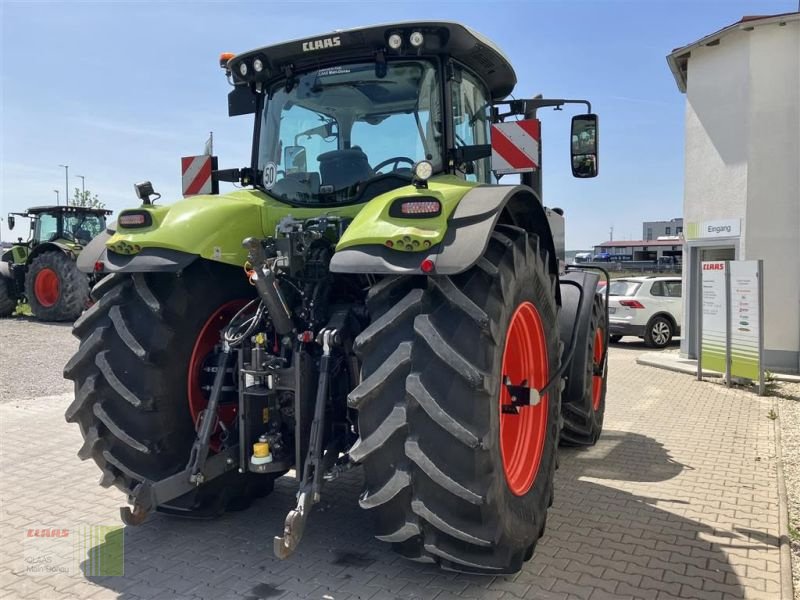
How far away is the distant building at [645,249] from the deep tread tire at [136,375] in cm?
3677

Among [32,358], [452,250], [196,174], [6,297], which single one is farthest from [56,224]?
[452,250]

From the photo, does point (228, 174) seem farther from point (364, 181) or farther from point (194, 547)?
point (194, 547)

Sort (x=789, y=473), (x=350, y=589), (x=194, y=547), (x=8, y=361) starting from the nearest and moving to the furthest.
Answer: (x=350, y=589), (x=194, y=547), (x=789, y=473), (x=8, y=361)

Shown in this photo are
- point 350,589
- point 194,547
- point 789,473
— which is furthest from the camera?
point 789,473

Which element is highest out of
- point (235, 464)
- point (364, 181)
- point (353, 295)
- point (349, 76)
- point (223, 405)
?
point (349, 76)

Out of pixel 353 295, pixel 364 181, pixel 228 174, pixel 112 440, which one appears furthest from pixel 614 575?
pixel 228 174

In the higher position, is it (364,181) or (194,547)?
(364,181)

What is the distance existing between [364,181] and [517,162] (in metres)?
1.00

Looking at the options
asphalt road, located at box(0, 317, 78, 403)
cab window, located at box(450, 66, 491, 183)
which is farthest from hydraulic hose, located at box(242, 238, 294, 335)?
asphalt road, located at box(0, 317, 78, 403)

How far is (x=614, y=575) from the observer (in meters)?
3.32

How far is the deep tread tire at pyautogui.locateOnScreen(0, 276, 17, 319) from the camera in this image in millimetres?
16641

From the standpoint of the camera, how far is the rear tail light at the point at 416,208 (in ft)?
9.32

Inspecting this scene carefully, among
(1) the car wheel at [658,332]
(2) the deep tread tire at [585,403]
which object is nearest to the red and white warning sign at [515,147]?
(2) the deep tread tire at [585,403]

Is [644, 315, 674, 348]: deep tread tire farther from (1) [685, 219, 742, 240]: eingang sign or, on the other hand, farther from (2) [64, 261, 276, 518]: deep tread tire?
(2) [64, 261, 276, 518]: deep tread tire
